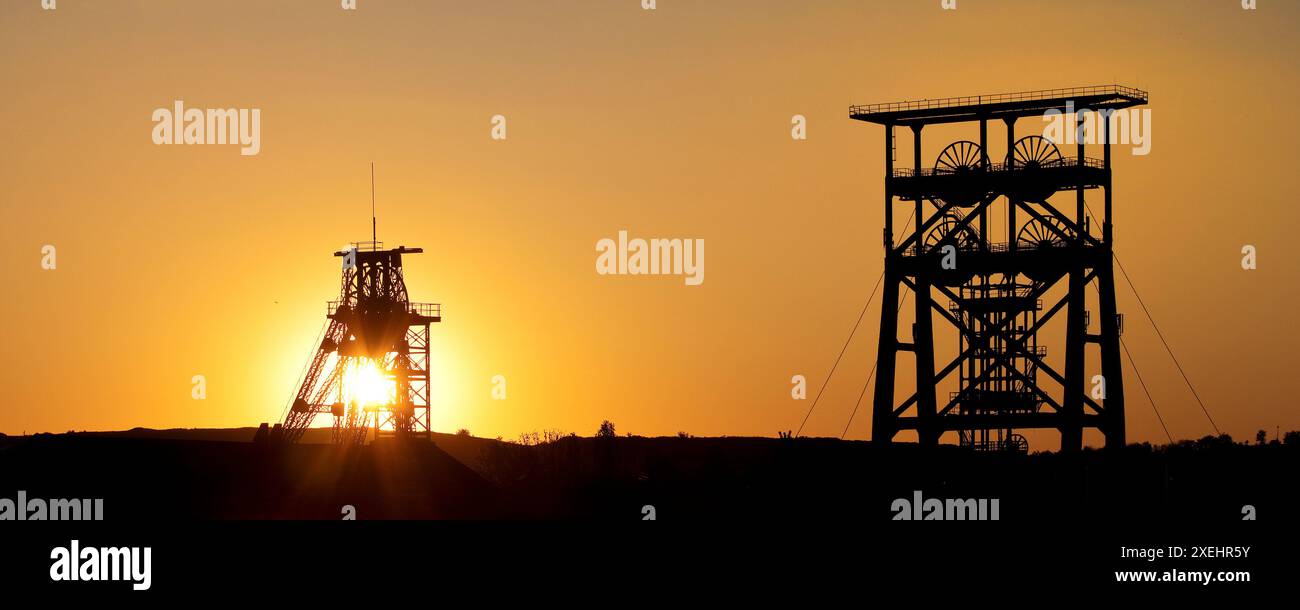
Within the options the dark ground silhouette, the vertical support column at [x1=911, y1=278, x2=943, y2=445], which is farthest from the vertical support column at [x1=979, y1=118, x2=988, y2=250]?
the dark ground silhouette

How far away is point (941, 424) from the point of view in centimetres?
11119

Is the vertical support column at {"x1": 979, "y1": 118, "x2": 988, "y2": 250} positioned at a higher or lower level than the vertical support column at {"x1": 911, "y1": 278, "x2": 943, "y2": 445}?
higher

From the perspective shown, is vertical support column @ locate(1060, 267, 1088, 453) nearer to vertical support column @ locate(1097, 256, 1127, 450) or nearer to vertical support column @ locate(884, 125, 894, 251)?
vertical support column @ locate(1097, 256, 1127, 450)

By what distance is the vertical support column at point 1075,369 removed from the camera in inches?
4338

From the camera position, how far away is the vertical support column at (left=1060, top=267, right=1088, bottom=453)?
110188mm

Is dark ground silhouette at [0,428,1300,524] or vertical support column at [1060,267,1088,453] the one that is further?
vertical support column at [1060,267,1088,453]

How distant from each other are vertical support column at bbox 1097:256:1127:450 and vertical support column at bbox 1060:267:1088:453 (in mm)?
846

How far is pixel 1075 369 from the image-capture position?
362ft

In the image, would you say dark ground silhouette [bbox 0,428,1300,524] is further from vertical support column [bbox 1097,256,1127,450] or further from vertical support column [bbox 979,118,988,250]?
vertical support column [bbox 979,118,988,250]

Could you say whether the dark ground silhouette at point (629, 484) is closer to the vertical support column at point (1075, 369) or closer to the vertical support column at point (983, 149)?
the vertical support column at point (1075, 369)
